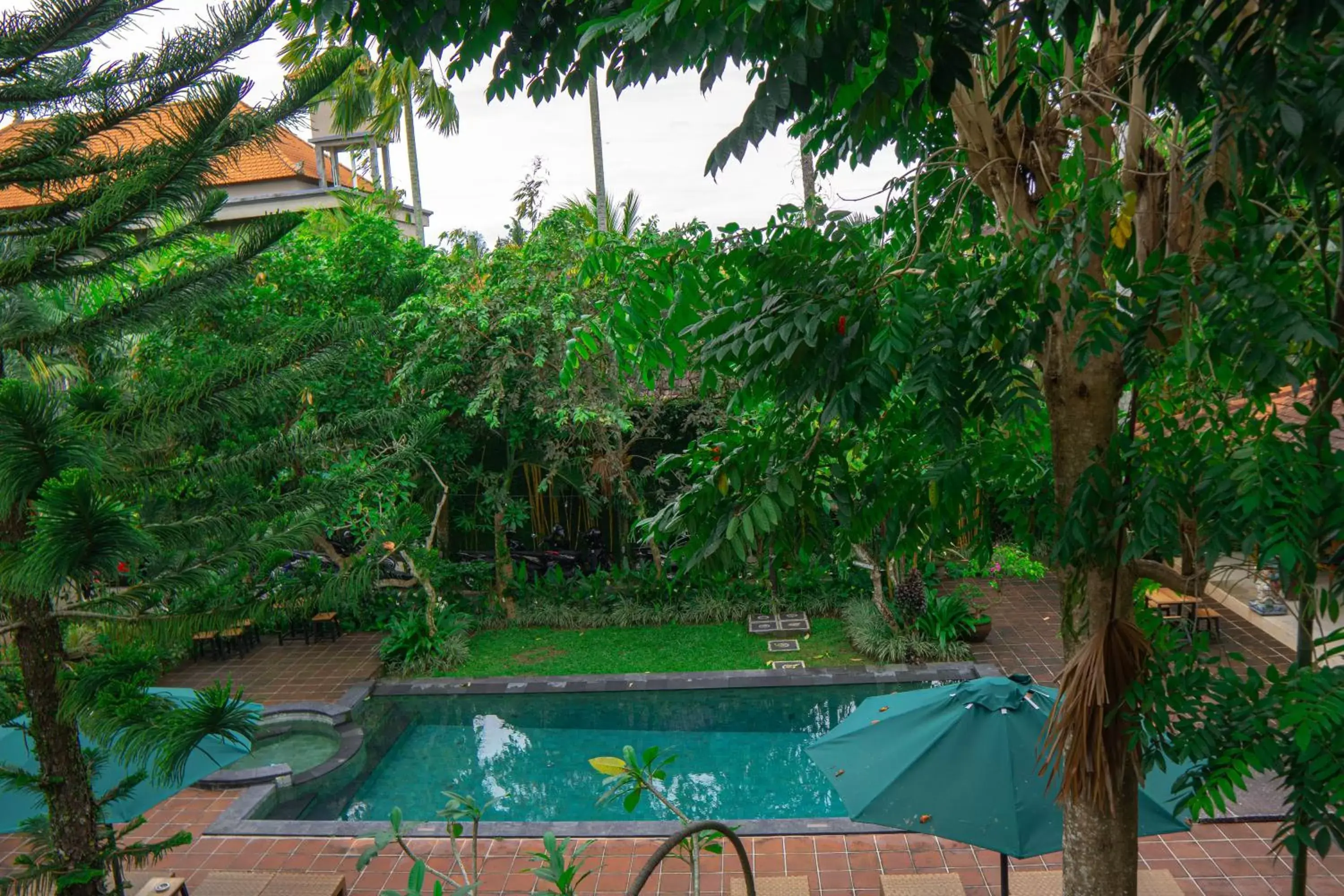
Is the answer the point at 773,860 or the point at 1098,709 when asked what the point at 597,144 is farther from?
the point at 1098,709

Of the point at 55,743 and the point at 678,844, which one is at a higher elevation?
the point at 678,844

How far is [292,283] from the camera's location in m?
11.3

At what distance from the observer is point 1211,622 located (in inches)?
448

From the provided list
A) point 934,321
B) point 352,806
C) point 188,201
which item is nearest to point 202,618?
point 188,201

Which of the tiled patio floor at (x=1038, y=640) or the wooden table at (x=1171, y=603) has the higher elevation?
the wooden table at (x=1171, y=603)

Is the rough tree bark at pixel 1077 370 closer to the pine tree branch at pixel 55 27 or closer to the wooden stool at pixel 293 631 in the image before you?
the pine tree branch at pixel 55 27

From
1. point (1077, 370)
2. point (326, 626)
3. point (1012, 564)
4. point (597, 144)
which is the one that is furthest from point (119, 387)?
point (597, 144)

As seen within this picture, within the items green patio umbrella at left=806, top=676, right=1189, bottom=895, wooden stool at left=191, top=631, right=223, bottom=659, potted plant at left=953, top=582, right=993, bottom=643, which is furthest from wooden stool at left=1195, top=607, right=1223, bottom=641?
wooden stool at left=191, top=631, right=223, bottom=659

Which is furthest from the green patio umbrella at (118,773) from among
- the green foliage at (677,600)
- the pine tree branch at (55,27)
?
the green foliage at (677,600)

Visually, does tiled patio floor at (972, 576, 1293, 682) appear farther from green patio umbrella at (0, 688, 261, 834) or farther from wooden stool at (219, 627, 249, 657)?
wooden stool at (219, 627, 249, 657)

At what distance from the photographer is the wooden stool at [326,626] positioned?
523 inches

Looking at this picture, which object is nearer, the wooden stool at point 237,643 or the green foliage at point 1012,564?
the green foliage at point 1012,564

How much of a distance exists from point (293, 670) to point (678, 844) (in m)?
10.8

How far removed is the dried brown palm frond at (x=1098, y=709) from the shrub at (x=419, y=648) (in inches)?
380
